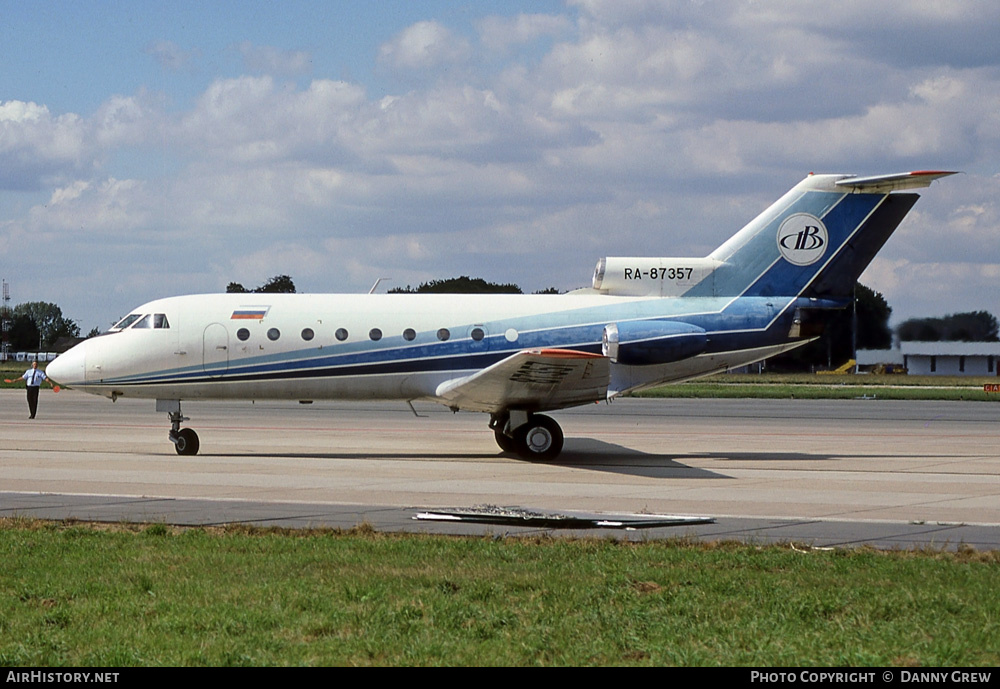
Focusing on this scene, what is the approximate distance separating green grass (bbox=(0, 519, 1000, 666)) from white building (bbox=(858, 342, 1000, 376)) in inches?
1180

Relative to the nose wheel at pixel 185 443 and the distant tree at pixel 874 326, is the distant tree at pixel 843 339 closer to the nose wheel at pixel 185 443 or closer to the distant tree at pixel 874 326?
the distant tree at pixel 874 326

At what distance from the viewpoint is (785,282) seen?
24.0 meters

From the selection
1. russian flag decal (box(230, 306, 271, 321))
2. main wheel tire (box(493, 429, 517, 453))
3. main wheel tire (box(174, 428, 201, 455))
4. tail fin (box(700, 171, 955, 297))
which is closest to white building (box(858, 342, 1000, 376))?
tail fin (box(700, 171, 955, 297))

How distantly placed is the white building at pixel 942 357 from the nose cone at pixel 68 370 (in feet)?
85.1

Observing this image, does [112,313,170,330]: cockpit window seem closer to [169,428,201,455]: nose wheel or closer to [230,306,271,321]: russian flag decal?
[230,306,271,321]: russian flag decal

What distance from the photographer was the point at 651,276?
2409 cm

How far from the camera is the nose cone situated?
889 inches

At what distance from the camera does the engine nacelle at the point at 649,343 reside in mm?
22844

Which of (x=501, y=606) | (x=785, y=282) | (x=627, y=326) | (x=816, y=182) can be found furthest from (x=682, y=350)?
(x=501, y=606)

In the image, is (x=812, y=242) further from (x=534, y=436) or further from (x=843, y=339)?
(x=534, y=436)

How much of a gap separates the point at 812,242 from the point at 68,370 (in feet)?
51.1

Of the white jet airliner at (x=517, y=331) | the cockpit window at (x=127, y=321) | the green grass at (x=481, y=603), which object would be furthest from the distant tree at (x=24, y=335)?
the green grass at (x=481, y=603)

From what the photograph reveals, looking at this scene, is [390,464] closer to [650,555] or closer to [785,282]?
[785,282]

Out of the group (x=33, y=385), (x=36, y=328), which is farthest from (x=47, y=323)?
(x=33, y=385)
